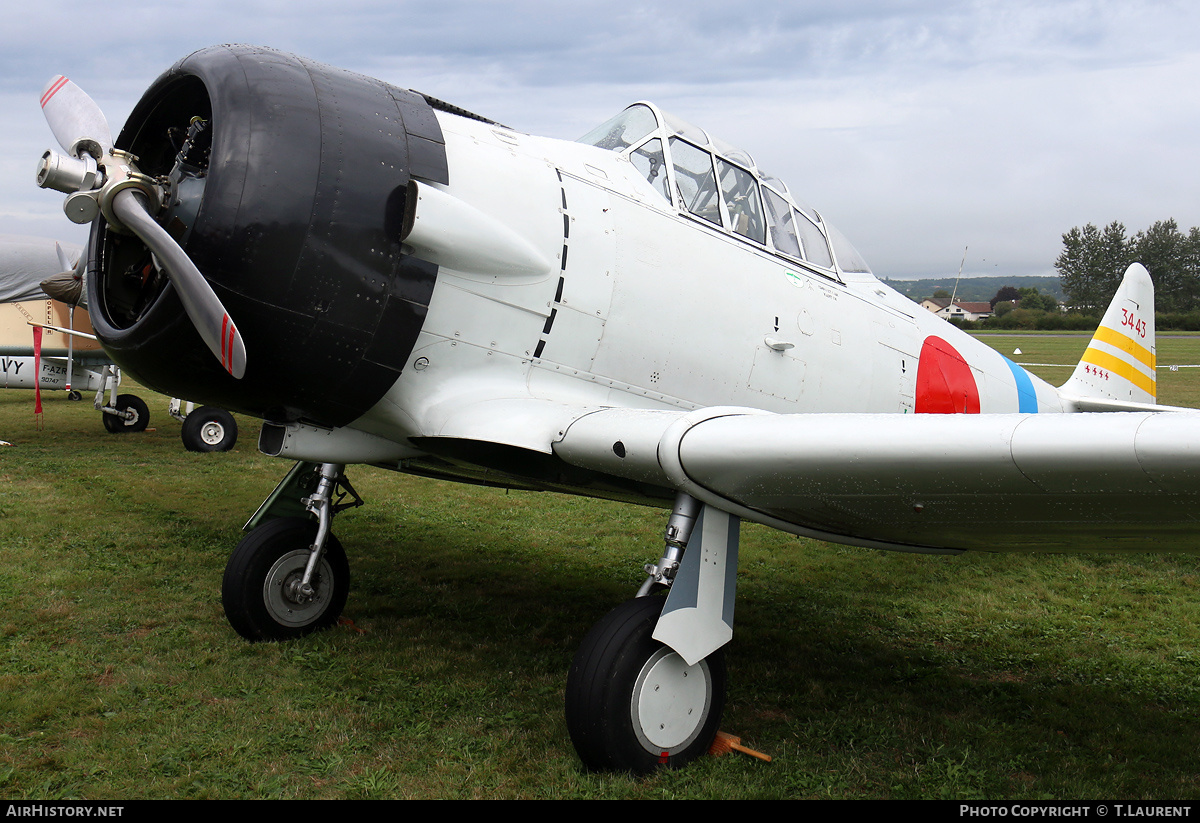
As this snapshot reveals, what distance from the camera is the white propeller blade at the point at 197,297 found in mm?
3078

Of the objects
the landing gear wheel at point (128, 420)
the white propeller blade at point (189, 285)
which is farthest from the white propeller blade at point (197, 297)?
the landing gear wheel at point (128, 420)

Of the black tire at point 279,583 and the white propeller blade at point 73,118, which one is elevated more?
the white propeller blade at point 73,118

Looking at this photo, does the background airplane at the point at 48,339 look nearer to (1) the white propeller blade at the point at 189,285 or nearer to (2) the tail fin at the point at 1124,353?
(1) the white propeller blade at the point at 189,285

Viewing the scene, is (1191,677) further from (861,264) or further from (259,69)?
(259,69)

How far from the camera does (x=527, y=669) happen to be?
13.7 ft

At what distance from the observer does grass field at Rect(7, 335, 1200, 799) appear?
316 cm

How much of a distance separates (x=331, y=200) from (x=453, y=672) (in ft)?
7.22

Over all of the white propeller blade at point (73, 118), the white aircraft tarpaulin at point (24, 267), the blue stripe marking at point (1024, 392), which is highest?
the white aircraft tarpaulin at point (24, 267)

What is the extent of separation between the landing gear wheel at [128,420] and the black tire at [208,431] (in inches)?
79.0

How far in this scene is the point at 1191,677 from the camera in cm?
437

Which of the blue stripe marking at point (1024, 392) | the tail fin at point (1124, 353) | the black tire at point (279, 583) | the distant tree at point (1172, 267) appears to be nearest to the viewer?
the black tire at point (279, 583)

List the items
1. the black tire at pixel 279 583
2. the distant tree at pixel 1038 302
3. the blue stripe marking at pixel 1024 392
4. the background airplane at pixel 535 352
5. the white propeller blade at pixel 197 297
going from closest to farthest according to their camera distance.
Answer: the background airplane at pixel 535 352 < the white propeller blade at pixel 197 297 < the black tire at pixel 279 583 < the blue stripe marking at pixel 1024 392 < the distant tree at pixel 1038 302

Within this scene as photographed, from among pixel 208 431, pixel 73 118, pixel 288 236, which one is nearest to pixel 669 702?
pixel 288 236

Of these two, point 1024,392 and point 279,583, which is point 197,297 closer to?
point 279,583
